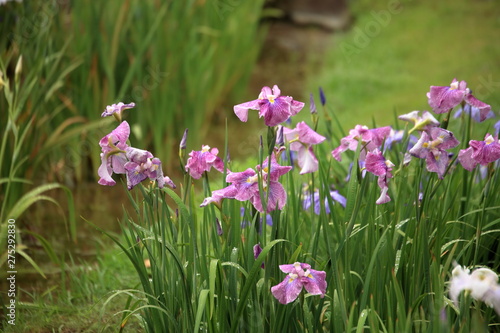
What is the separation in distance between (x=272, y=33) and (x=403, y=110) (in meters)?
2.63

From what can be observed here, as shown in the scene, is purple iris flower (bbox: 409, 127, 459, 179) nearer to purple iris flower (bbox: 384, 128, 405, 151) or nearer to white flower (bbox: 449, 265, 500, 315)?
white flower (bbox: 449, 265, 500, 315)

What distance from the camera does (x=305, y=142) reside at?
66.9 inches

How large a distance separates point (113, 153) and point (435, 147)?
2.75 feet

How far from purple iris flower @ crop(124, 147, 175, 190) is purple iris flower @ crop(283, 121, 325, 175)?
1.24ft

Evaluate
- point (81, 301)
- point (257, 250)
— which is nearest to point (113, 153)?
point (257, 250)

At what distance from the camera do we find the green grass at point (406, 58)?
5.35 m

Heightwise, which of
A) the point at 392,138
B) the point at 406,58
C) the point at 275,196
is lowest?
the point at 275,196

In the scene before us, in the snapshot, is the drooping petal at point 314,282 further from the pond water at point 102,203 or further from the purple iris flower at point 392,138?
the purple iris flower at point 392,138

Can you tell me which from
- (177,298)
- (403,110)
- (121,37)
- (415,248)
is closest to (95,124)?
(121,37)

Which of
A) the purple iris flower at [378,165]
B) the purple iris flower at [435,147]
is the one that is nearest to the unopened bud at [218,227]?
the purple iris flower at [378,165]

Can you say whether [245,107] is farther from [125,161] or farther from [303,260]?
[303,260]

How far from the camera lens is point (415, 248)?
1.73 m

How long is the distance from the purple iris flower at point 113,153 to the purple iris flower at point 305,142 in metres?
0.44

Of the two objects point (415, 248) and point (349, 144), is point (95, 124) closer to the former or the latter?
point (349, 144)
